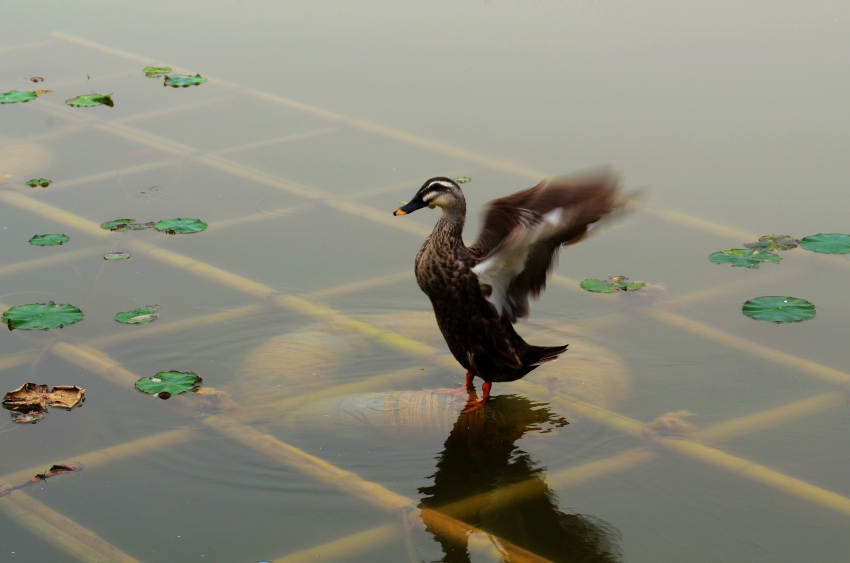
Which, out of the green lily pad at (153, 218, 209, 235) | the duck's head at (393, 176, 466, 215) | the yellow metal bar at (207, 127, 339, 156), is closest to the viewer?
the duck's head at (393, 176, 466, 215)

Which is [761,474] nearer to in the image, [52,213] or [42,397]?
[42,397]

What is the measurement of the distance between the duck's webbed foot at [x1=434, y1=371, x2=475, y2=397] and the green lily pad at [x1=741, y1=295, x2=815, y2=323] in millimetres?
1572

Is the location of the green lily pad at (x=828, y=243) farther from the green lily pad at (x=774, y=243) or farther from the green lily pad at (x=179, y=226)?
the green lily pad at (x=179, y=226)

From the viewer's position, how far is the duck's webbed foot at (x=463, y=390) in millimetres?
5183

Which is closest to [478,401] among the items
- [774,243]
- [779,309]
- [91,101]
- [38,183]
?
[779,309]

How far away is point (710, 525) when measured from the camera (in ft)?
13.8

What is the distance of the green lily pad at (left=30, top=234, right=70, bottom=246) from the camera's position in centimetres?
666

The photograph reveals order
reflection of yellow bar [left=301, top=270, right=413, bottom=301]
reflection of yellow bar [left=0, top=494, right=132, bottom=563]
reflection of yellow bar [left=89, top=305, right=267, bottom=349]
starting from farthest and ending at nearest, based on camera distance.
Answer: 1. reflection of yellow bar [left=301, top=270, right=413, bottom=301]
2. reflection of yellow bar [left=89, top=305, right=267, bottom=349]
3. reflection of yellow bar [left=0, top=494, right=132, bottom=563]

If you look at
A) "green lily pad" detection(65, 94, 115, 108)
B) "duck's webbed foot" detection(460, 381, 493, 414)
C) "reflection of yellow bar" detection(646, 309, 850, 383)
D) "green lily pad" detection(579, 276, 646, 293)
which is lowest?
"duck's webbed foot" detection(460, 381, 493, 414)

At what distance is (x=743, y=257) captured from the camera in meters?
6.43

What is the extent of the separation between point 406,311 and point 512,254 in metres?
1.40

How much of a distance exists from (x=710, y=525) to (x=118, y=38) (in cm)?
889

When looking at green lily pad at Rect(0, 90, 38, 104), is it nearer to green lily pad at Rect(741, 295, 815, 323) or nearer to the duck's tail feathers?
the duck's tail feathers

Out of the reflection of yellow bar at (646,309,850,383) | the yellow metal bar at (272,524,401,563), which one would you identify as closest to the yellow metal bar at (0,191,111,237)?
the reflection of yellow bar at (646,309,850,383)
